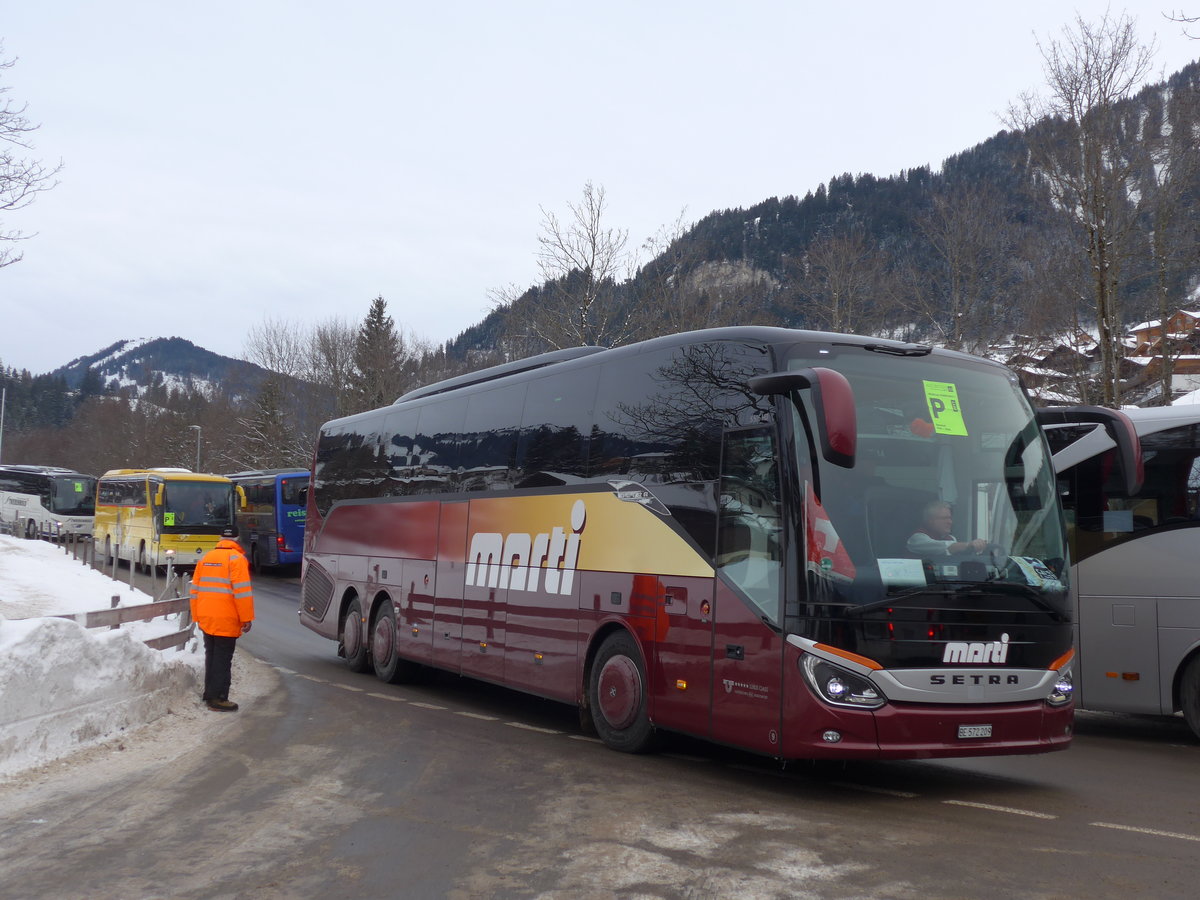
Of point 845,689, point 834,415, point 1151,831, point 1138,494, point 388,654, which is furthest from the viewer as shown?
point 388,654

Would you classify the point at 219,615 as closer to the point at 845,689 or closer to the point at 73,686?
the point at 73,686

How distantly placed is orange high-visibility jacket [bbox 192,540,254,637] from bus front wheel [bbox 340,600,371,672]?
12.9ft

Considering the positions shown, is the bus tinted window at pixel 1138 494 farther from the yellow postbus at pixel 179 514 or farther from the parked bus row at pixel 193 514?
the yellow postbus at pixel 179 514

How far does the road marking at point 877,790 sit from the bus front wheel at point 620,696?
1628mm

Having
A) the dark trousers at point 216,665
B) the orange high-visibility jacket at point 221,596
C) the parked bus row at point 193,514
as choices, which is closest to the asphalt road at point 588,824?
the dark trousers at point 216,665

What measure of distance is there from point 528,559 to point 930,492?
15.8 feet

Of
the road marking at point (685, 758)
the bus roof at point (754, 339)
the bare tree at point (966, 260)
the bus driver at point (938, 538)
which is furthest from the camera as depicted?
the bare tree at point (966, 260)

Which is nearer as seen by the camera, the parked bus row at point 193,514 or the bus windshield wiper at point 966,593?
the bus windshield wiper at point 966,593

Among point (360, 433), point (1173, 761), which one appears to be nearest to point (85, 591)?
point (360, 433)

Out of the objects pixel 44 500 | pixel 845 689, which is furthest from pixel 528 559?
pixel 44 500

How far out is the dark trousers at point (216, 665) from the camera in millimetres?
12211

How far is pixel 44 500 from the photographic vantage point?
54469 mm

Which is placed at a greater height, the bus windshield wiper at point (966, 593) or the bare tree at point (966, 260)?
the bare tree at point (966, 260)

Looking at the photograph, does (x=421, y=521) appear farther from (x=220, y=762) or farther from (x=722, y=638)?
(x=722, y=638)
